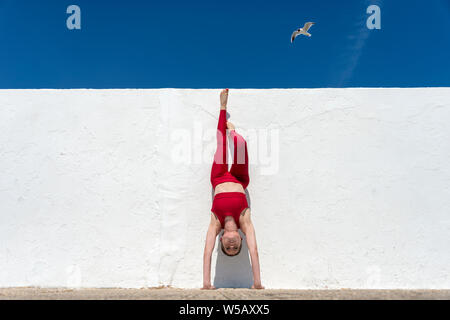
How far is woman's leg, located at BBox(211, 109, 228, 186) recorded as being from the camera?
4082 mm

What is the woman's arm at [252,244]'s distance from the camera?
368cm

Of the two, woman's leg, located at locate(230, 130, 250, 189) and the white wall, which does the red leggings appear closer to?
woman's leg, located at locate(230, 130, 250, 189)

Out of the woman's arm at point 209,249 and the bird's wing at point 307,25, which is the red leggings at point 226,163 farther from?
the bird's wing at point 307,25

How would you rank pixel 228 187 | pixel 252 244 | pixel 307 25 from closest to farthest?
pixel 252 244 < pixel 228 187 < pixel 307 25

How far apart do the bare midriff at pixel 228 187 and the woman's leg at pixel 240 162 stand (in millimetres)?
90

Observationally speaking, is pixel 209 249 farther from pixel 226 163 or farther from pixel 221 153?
pixel 221 153

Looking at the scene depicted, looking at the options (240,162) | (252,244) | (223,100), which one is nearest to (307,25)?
(223,100)

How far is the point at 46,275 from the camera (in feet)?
13.2

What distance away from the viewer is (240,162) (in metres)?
4.10

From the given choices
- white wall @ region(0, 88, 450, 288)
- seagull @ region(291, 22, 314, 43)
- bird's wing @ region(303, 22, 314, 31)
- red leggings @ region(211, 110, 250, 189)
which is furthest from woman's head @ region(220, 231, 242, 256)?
bird's wing @ region(303, 22, 314, 31)

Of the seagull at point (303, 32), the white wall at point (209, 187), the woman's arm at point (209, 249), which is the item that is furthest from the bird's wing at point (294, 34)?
the woman's arm at point (209, 249)

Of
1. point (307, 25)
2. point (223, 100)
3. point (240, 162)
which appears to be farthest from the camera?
point (307, 25)

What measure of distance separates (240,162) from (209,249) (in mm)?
1006

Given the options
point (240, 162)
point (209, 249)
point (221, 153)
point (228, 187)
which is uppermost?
point (221, 153)
